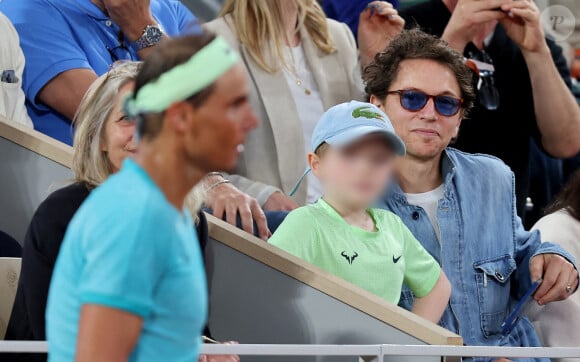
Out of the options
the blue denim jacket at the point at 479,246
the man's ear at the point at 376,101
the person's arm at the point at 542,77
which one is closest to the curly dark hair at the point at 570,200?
the person's arm at the point at 542,77

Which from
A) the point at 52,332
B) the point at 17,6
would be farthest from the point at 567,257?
the point at 52,332

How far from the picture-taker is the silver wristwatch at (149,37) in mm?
3080

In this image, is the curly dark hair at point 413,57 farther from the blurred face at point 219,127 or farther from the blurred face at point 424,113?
the blurred face at point 219,127

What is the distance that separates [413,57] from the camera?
2.85 metres

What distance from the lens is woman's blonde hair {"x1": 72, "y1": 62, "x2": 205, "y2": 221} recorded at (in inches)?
81.7

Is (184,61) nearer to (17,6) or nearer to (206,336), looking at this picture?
(206,336)

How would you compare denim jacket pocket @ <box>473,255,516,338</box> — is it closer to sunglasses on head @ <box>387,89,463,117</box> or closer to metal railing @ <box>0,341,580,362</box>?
sunglasses on head @ <box>387,89,463,117</box>

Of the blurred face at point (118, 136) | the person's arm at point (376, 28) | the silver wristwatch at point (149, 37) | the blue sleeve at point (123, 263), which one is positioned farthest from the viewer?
the person's arm at point (376, 28)

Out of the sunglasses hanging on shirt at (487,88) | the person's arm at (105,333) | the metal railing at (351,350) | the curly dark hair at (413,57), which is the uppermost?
the person's arm at (105,333)

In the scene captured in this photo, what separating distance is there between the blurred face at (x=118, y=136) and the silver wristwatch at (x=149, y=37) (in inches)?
41.1

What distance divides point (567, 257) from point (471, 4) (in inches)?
36.7

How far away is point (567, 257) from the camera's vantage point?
2885 millimetres

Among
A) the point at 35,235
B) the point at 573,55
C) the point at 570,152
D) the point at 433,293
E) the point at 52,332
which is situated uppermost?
the point at 52,332

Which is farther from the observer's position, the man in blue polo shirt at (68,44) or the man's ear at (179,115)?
the man in blue polo shirt at (68,44)
